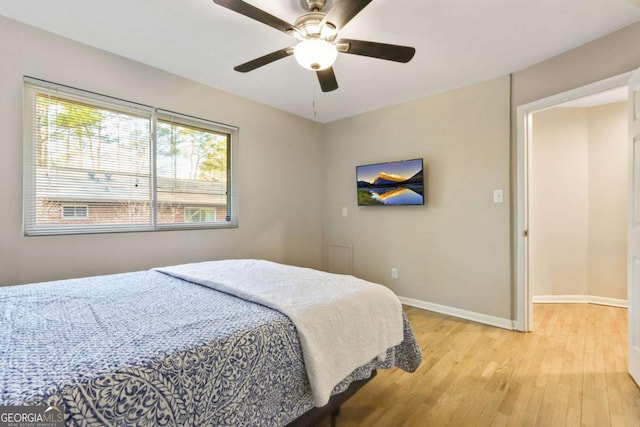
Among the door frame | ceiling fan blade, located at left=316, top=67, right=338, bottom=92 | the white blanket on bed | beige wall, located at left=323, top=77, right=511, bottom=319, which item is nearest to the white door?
the door frame

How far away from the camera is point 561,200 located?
367 cm

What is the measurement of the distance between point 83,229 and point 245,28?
1.94 meters

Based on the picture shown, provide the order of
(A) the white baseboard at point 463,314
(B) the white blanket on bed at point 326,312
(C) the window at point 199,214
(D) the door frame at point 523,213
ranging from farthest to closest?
(C) the window at point 199,214 < (A) the white baseboard at point 463,314 < (D) the door frame at point 523,213 < (B) the white blanket on bed at point 326,312

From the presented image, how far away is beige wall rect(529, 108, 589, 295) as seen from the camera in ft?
11.8

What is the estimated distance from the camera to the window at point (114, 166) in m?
2.17

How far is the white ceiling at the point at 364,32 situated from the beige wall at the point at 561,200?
152 centimetres

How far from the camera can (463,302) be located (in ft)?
10.2

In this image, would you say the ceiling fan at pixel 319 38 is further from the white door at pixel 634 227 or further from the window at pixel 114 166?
the white door at pixel 634 227

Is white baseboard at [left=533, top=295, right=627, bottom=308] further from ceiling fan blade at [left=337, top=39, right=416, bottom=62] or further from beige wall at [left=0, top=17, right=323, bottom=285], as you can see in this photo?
ceiling fan blade at [left=337, top=39, right=416, bottom=62]

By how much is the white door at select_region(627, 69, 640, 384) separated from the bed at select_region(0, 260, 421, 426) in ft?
4.89

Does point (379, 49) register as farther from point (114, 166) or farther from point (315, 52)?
point (114, 166)

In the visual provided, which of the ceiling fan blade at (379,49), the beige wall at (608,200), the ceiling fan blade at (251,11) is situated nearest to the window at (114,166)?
the ceiling fan blade at (251,11)

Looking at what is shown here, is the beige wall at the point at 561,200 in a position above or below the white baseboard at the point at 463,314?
above

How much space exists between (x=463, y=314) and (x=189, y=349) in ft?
9.59
